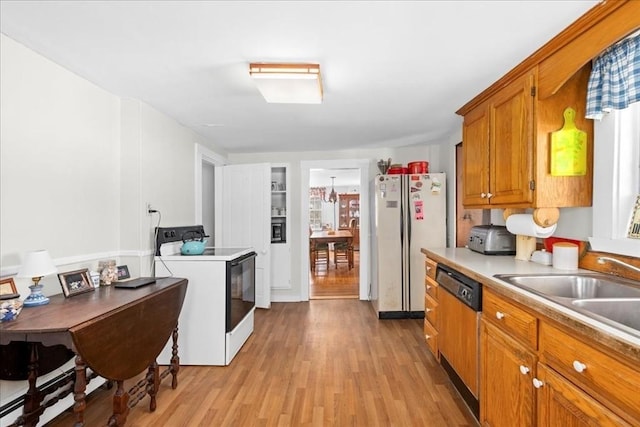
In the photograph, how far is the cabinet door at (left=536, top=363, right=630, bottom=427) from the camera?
37.2 inches

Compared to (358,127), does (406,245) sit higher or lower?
lower

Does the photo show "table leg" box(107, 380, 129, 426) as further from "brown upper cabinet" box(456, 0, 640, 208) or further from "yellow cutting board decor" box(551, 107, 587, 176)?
"yellow cutting board decor" box(551, 107, 587, 176)

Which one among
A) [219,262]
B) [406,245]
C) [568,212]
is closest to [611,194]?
[568,212]

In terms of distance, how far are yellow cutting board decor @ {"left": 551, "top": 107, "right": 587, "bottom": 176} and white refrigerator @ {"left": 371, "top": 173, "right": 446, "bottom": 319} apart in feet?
5.94

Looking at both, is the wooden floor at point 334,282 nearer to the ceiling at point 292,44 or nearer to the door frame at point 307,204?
the door frame at point 307,204

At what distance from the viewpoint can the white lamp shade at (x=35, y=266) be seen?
5.04 feet

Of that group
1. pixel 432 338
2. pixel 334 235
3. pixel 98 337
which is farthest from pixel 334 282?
pixel 98 337

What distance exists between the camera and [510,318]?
4.73 feet

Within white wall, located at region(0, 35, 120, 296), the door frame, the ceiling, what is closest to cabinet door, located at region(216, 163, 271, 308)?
the door frame

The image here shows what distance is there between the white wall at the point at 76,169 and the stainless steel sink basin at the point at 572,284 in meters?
2.51

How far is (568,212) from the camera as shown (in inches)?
77.1

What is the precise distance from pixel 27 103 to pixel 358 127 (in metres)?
2.50

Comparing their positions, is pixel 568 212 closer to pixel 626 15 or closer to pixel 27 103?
pixel 626 15

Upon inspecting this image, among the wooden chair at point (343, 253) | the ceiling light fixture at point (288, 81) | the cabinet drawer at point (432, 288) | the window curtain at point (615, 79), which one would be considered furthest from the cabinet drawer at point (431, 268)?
the wooden chair at point (343, 253)
